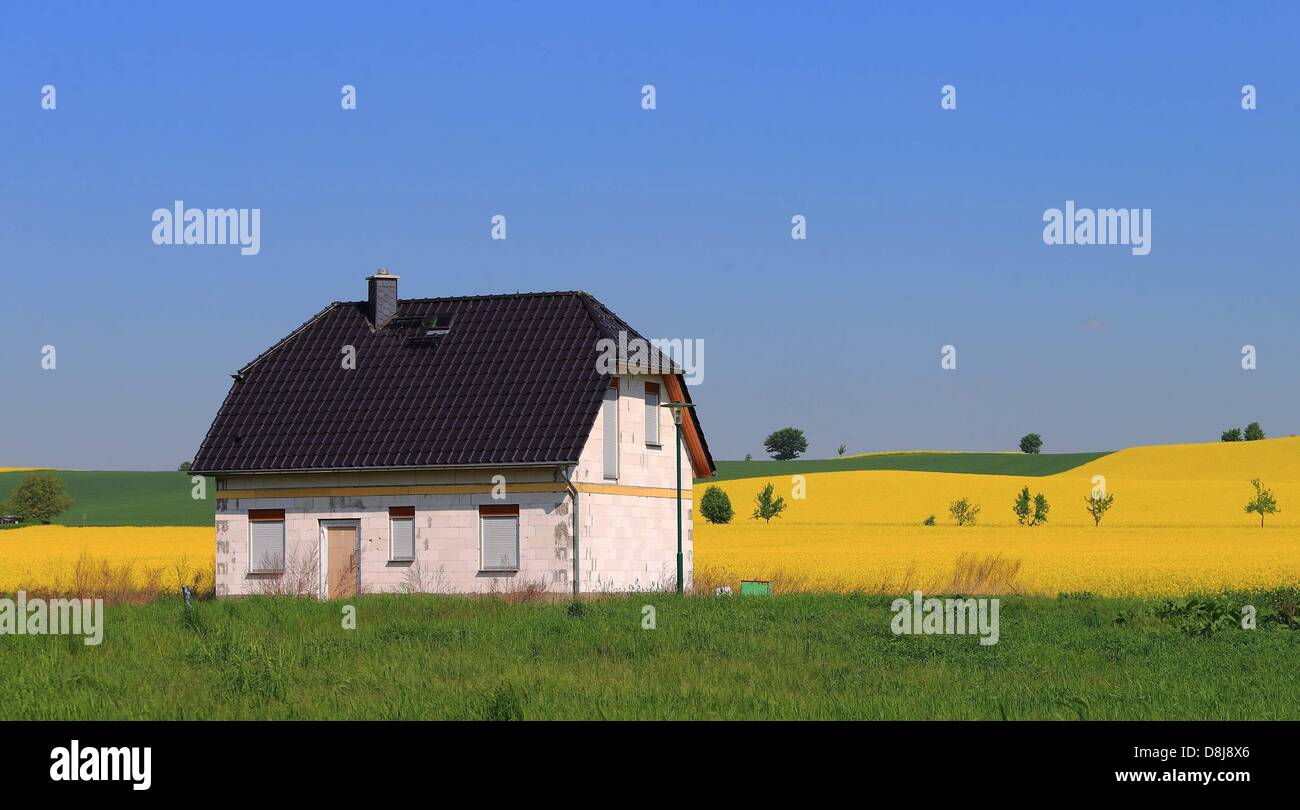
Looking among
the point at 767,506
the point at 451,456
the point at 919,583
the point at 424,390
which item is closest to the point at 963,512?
the point at 767,506

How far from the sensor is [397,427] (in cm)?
Result: 3759

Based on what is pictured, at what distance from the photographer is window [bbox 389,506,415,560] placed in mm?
36656

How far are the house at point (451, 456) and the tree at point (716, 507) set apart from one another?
42532 millimetres

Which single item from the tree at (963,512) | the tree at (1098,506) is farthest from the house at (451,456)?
the tree at (963,512)

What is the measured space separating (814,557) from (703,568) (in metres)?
5.91

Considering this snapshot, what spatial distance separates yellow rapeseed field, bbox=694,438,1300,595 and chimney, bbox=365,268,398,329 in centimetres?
1117

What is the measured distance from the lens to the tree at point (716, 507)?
275 feet

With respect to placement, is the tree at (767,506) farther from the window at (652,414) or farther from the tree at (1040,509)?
the window at (652,414)

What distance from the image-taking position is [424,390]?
126ft

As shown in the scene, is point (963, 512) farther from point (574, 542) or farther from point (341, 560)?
point (341, 560)

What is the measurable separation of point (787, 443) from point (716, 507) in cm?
9273
